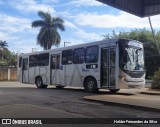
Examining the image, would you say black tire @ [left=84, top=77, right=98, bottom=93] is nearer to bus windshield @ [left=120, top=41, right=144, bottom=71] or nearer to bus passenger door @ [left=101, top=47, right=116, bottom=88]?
bus passenger door @ [left=101, top=47, right=116, bottom=88]

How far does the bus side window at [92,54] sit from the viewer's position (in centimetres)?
1884

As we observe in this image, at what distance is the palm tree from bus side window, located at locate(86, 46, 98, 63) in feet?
135

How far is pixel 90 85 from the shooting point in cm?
1914

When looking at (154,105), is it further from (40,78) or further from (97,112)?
(40,78)

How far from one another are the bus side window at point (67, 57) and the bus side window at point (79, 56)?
40 centimetres

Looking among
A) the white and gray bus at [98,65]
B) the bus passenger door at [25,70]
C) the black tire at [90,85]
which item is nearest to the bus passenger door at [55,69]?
the white and gray bus at [98,65]

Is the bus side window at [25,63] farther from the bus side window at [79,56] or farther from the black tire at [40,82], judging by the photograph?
the bus side window at [79,56]

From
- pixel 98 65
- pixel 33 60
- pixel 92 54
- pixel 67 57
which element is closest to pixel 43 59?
pixel 33 60

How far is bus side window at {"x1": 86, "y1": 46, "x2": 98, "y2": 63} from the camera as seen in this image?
18.8 meters

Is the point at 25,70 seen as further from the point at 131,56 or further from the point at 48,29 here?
the point at 48,29

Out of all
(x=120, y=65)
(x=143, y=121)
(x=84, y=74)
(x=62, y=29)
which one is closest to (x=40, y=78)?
(x=84, y=74)

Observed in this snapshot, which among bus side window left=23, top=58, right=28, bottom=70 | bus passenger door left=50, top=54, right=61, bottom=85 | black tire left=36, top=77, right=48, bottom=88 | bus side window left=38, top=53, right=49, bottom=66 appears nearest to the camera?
bus passenger door left=50, top=54, right=61, bottom=85

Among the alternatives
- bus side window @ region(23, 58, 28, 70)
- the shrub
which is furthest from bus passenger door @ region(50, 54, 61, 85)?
the shrub

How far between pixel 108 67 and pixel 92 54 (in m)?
1.53
